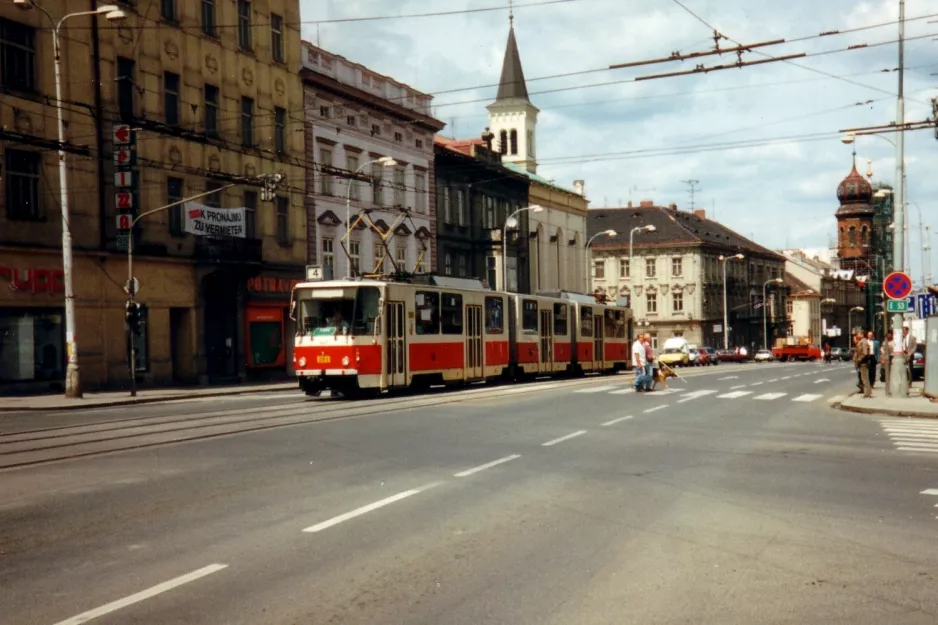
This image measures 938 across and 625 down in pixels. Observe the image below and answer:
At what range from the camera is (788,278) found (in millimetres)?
139750

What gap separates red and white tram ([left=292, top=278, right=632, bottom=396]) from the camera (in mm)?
26766

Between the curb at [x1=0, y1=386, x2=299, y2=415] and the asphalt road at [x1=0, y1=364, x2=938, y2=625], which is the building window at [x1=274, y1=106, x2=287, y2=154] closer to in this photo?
the curb at [x1=0, y1=386, x2=299, y2=415]

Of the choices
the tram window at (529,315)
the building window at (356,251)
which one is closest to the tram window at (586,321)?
the tram window at (529,315)

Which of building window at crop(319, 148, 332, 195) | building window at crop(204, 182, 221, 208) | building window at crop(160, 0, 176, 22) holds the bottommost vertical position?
building window at crop(204, 182, 221, 208)

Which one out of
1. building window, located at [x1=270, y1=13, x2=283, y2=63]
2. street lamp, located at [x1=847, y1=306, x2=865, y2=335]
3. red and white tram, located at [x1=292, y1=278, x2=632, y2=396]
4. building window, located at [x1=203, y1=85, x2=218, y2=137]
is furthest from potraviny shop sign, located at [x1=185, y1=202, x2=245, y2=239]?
street lamp, located at [x1=847, y1=306, x2=865, y2=335]

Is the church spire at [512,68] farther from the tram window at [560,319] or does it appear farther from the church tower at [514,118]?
the tram window at [560,319]

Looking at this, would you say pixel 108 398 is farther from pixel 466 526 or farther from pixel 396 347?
pixel 466 526

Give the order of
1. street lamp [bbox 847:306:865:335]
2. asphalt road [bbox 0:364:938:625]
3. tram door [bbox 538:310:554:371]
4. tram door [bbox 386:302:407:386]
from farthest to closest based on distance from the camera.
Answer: street lamp [bbox 847:306:865:335]
tram door [bbox 538:310:554:371]
tram door [bbox 386:302:407:386]
asphalt road [bbox 0:364:938:625]

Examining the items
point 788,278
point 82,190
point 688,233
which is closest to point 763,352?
point 688,233

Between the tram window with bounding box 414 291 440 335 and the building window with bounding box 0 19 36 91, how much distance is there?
44.1ft

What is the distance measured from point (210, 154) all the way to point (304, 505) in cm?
3224

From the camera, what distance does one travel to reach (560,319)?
41.2m

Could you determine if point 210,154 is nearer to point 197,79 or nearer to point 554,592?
point 197,79

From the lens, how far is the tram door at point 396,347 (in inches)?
1081
